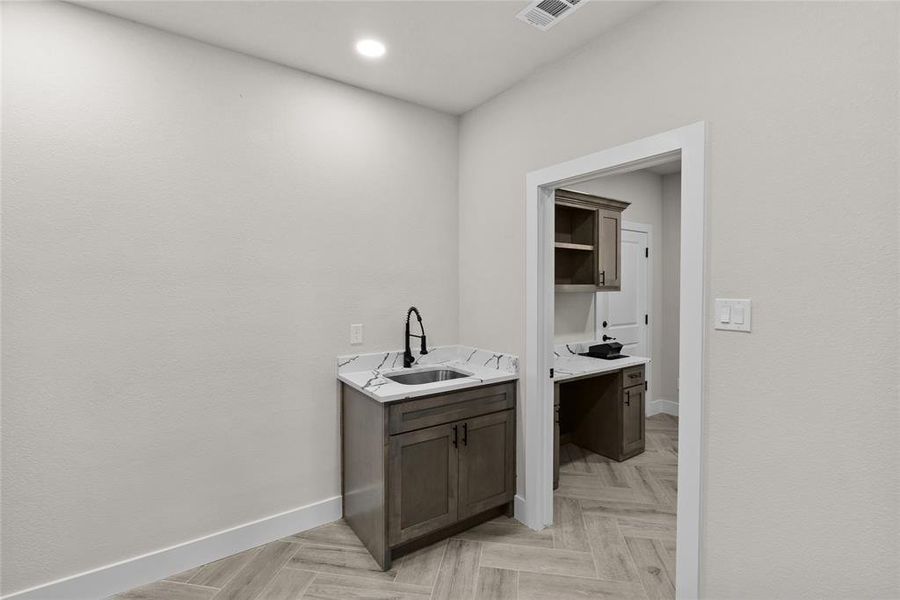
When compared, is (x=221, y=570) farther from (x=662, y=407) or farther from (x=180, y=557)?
(x=662, y=407)

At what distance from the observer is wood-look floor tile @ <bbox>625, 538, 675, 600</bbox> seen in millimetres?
2092

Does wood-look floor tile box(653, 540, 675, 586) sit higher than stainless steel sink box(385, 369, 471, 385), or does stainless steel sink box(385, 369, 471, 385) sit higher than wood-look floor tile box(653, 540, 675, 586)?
stainless steel sink box(385, 369, 471, 385)

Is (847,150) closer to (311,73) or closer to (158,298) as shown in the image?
(311,73)

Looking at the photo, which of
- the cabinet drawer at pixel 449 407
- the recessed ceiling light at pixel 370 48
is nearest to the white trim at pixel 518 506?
the cabinet drawer at pixel 449 407

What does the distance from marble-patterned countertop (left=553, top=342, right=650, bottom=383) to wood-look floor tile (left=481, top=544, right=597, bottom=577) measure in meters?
1.07

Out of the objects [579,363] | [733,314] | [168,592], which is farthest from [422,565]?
[579,363]

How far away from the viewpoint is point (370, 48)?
2.36 meters

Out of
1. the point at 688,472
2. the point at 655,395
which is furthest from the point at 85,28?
the point at 655,395

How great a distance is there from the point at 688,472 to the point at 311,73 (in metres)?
2.91

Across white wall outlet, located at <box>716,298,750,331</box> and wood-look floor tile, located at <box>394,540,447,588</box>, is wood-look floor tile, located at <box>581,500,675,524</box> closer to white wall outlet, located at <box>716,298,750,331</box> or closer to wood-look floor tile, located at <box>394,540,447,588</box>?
wood-look floor tile, located at <box>394,540,447,588</box>

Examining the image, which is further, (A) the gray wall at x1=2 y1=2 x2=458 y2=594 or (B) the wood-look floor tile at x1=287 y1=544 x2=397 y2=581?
(B) the wood-look floor tile at x1=287 y1=544 x2=397 y2=581

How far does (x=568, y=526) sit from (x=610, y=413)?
1.31 metres

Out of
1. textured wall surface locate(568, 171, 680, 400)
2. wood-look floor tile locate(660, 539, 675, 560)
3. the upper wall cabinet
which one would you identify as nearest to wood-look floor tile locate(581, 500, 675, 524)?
wood-look floor tile locate(660, 539, 675, 560)

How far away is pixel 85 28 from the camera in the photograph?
2035mm
